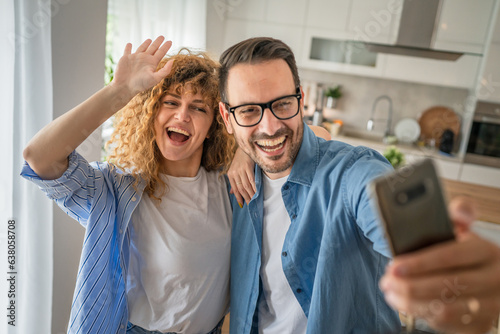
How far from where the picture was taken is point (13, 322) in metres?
1.23

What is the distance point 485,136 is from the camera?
3402mm

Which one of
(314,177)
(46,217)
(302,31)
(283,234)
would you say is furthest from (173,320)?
(302,31)

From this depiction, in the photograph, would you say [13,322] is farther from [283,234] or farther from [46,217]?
[283,234]

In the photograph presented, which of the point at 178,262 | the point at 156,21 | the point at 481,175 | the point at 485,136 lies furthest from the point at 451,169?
the point at 178,262

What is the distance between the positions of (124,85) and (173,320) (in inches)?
24.8

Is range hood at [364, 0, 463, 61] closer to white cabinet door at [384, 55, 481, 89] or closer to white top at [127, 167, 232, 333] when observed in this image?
white cabinet door at [384, 55, 481, 89]

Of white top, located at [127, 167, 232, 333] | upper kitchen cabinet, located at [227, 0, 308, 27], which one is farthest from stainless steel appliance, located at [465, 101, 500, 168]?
white top, located at [127, 167, 232, 333]

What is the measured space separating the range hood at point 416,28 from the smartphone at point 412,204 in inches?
109

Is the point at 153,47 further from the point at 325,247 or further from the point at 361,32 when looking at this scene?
the point at 361,32

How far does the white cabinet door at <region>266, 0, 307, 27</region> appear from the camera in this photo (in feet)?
12.5

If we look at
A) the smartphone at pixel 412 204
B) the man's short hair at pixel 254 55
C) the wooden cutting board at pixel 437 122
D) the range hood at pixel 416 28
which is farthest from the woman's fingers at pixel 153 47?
the wooden cutting board at pixel 437 122

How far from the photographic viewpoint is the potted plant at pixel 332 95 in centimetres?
419

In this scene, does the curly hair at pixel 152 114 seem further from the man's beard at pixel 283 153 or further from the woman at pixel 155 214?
the man's beard at pixel 283 153

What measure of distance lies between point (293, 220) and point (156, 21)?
206cm
